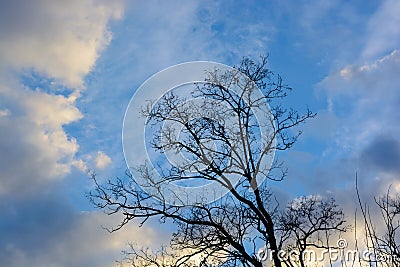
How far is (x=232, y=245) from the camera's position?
14148 mm

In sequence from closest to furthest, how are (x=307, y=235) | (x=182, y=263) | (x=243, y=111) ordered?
(x=182, y=263) < (x=307, y=235) < (x=243, y=111)

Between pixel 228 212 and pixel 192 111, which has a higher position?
pixel 192 111

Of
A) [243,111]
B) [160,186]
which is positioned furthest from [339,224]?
[160,186]

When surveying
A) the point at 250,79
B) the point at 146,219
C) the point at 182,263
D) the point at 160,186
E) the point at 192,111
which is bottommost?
the point at 182,263

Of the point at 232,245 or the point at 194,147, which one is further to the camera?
the point at 194,147

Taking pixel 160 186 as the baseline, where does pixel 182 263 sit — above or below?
below

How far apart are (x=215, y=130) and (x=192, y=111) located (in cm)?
105

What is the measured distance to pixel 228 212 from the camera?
1484 centimetres

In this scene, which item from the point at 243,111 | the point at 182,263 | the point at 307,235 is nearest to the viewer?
the point at 182,263

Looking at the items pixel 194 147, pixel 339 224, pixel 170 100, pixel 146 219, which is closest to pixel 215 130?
pixel 194 147

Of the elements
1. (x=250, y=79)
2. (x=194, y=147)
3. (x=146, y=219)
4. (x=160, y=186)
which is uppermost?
(x=250, y=79)

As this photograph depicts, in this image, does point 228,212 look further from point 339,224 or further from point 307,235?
point 339,224

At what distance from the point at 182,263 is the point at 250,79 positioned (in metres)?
6.78

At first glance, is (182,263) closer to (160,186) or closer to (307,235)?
(160,186)
